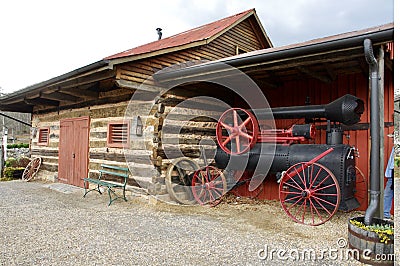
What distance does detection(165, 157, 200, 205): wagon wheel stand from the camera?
20.9 feet

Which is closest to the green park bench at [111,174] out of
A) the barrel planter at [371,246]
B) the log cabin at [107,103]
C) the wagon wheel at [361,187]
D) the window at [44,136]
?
the log cabin at [107,103]

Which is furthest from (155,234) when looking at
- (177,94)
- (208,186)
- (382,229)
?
(177,94)

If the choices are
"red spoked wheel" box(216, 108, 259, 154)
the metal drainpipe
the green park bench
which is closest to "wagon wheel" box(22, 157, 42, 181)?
the green park bench

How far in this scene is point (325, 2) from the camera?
521cm

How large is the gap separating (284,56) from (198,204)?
3.27 m

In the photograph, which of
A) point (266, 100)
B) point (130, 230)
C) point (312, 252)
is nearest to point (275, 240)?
point (312, 252)

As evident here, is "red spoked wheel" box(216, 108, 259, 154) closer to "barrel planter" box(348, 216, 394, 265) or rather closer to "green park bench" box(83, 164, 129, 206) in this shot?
"green park bench" box(83, 164, 129, 206)

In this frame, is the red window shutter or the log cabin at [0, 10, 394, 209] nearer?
the log cabin at [0, 10, 394, 209]

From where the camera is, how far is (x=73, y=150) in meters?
8.73

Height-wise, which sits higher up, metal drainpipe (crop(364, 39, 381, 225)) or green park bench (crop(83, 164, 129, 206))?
metal drainpipe (crop(364, 39, 381, 225))

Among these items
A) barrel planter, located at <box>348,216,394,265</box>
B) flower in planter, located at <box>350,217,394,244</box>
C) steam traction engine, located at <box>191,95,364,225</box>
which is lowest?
barrel planter, located at <box>348,216,394,265</box>

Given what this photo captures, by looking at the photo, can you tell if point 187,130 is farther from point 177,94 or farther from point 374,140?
point 374,140

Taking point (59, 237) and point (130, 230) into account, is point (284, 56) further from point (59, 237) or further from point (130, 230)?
point (59, 237)

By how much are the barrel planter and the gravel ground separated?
0.17 meters
